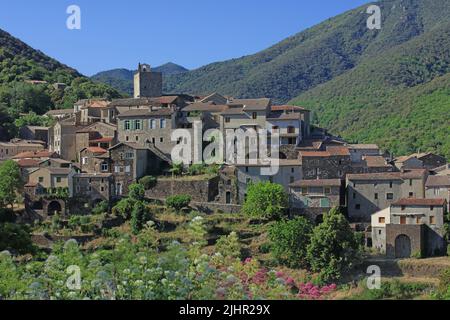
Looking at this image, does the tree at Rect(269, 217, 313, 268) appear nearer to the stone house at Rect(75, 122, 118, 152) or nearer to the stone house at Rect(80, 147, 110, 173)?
the stone house at Rect(80, 147, 110, 173)

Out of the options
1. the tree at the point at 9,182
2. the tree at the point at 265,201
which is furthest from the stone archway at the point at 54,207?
the tree at the point at 265,201

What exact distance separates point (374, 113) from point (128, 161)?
185 feet

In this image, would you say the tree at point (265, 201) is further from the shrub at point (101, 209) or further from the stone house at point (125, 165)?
the shrub at point (101, 209)

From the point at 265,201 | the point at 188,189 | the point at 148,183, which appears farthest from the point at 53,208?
the point at 265,201

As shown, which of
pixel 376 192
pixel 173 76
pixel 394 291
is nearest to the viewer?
pixel 394 291

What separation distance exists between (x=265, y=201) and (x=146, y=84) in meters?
24.2

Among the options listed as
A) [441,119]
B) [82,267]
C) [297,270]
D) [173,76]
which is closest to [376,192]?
[297,270]

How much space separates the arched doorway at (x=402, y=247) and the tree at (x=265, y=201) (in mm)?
6514

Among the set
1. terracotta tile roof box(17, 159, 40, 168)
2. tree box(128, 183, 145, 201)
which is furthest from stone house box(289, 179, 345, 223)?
terracotta tile roof box(17, 159, 40, 168)

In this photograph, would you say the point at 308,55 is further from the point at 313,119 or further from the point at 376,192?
the point at 376,192

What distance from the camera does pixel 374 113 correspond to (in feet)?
322

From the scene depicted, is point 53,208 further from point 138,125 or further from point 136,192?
point 138,125

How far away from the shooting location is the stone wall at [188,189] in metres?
46.2

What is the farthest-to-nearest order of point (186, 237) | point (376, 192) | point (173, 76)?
point (173, 76)
point (376, 192)
point (186, 237)
